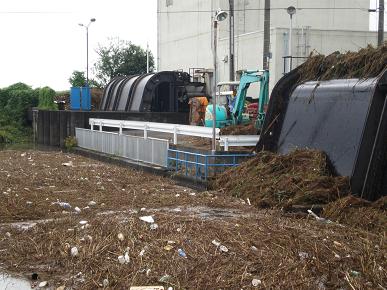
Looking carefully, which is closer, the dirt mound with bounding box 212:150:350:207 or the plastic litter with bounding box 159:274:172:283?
the plastic litter with bounding box 159:274:172:283

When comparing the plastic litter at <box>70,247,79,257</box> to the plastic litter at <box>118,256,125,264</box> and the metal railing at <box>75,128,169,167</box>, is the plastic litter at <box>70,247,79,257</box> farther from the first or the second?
the metal railing at <box>75,128,169,167</box>

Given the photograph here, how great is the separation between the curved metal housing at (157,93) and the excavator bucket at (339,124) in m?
21.4

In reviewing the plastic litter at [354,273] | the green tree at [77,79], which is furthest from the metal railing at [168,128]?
the green tree at [77,79]

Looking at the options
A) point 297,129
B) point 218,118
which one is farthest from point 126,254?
point 218,118

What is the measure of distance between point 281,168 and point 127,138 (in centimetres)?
975

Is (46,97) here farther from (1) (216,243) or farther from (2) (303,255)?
(2) (303,255)

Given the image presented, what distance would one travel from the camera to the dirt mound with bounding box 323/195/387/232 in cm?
820

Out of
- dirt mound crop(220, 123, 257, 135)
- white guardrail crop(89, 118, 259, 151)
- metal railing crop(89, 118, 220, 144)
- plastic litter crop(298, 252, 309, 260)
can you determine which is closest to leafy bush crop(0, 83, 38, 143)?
metal railing crop(89, 118, 220, 144)

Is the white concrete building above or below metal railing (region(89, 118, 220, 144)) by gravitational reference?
above

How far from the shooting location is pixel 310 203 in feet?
30.8

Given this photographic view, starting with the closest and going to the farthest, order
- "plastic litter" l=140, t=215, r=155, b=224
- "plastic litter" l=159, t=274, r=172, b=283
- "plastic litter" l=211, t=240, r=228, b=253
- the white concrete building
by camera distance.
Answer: "plastic litter" l=159, t=274, r=172, b=283 → "plastic litter" l=211, t=240, r=228, b=253 → "plastic litter" l=140, t=215, r=155, b=224 → the white concrete building

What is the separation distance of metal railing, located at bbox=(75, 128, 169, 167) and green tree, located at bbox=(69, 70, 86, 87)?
46.9 meters

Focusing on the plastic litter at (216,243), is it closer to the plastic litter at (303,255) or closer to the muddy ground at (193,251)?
the muddy ground at (193,251)

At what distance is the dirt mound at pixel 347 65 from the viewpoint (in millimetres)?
10438
